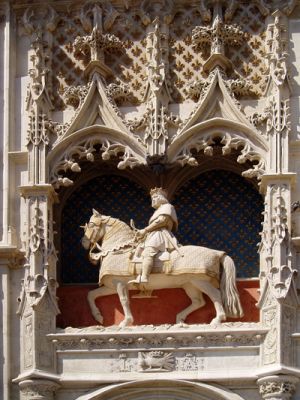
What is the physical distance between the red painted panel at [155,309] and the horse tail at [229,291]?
0.20 m

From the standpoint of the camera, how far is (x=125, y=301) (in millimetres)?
22031

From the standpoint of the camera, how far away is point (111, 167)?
23.3m

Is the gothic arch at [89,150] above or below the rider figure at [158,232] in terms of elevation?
above

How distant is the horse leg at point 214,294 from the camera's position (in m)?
21.9

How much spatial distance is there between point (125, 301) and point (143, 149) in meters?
2.01

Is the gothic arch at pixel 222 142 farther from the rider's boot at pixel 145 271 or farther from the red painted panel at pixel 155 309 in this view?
the red painted panel at pixel 155 309

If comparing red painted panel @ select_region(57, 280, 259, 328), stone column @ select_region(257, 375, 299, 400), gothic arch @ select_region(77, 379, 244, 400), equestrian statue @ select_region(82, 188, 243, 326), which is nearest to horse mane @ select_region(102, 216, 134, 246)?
equestrian statue @ select_region(82, 188, 243, 326)

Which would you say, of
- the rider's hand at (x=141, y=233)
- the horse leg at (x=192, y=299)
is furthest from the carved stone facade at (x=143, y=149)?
the rider's hand at (x=141, y=233)

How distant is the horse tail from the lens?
21953 millimetres

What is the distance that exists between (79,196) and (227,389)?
139 inches

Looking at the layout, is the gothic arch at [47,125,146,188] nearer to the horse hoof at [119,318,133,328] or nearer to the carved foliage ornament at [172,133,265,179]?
the carved foliage ornament at [172,133,265,179]

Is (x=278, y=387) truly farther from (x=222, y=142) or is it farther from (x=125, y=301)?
(x=222, y=142)

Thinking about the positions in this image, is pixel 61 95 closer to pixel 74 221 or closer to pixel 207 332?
pixel 74 221

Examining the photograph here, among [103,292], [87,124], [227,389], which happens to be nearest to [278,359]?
[227,389]
